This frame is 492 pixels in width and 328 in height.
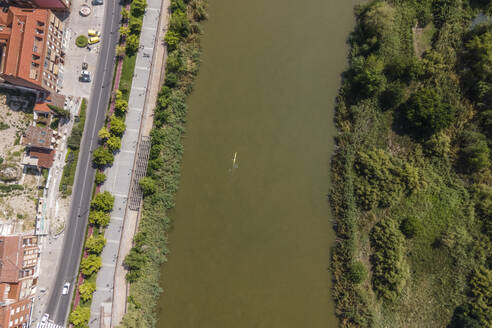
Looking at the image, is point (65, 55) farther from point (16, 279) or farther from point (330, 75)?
point (330, 75)

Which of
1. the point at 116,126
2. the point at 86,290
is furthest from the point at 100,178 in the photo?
the point at 86,290

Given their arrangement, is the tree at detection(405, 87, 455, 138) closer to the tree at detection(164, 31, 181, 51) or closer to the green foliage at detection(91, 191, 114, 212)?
the tree at detection(164, 31, 181, 51)

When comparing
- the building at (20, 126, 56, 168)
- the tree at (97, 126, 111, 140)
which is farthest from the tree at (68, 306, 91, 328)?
the tree at (97, 126, 111, 140)

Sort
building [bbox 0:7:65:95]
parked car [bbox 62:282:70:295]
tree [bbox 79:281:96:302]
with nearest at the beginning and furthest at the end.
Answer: building [bbox 0:7:65:95]
tree [bbox 79:281:96:302]
parked car [bbox 62:282:70:295]

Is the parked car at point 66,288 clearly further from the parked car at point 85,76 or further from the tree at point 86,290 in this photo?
the parked car at point 85,76

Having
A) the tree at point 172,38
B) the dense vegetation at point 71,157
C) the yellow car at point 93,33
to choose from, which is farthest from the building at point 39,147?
the tree at point 172,38

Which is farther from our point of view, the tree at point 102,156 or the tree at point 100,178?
the tree at point 100,178
